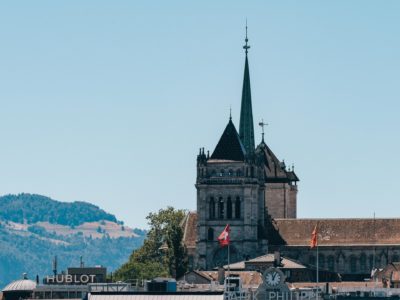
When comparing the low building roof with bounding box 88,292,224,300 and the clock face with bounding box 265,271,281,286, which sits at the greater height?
the clock face with bounding box 265,271,281,286

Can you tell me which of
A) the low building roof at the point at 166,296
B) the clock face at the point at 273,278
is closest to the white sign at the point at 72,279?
the clock face at the point at 273,278

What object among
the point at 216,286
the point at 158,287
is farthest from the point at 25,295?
the point at 158,287

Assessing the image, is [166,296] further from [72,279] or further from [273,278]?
[72,279]

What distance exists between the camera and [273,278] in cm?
17938

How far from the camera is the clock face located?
17876 centimetres

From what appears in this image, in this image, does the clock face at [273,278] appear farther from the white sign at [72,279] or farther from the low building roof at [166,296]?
the white sign at [72,279]

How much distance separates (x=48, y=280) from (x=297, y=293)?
32461 millimetres

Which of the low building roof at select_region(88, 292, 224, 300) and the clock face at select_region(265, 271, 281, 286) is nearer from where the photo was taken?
the low building roof at select_region(88, 292, 224, 300)

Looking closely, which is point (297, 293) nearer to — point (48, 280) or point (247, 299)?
point (247, 299)

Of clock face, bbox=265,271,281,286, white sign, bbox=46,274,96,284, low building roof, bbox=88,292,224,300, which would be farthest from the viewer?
white sign, bbox=46,274,96,284

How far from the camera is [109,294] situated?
529 ft

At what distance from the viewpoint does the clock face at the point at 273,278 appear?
17876 cm

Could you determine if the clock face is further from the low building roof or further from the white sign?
the white sign

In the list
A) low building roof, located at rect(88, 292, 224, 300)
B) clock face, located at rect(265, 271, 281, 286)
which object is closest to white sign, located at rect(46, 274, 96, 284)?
clock face, located at rect(265, 271, 281, 286)
